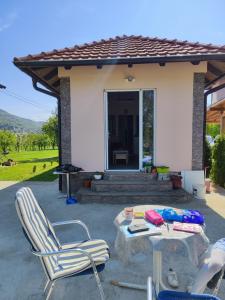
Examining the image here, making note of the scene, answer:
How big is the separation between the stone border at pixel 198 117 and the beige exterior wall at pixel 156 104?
12 cm

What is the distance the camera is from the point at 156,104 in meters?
7.47

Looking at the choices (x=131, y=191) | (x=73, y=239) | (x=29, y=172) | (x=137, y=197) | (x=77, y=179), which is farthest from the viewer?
(x=29, y=172)

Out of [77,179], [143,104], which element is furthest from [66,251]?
[143,104]

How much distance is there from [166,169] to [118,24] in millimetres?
6630

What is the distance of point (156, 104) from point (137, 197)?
3.05 m

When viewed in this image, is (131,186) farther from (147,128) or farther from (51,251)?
(51,251)

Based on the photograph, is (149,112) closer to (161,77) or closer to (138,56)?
(161,77)

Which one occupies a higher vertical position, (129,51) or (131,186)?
(129,51)

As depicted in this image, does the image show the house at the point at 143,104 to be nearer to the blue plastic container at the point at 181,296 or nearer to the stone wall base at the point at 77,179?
the stone wall base at the point at 77,179

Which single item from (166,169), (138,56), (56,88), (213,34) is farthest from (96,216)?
(213,34)

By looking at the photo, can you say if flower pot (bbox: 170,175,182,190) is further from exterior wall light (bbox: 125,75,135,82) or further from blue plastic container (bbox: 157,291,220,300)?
blue plastic container (bbox: 157,291,220,300)

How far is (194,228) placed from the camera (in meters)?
2.75

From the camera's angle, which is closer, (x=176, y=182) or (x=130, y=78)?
(x=176, y=182)

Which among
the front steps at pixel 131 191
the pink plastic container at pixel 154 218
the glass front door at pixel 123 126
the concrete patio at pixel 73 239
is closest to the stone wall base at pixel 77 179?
the front steps at pixel 131 191
